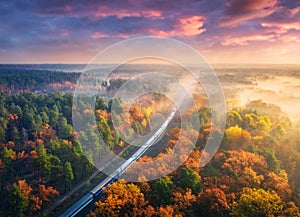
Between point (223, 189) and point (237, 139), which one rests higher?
point (237, 139)

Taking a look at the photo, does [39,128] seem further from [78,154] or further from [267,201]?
[267,201]

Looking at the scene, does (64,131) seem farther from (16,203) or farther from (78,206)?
(16,203)

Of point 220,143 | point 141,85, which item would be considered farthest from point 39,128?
point 141,85

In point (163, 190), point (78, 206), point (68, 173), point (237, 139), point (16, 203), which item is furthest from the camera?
point (237, 139)

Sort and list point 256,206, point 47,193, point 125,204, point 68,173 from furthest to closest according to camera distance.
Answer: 1. point 68,173
2. point 47,193
3. point 125,204
4. point 256,206

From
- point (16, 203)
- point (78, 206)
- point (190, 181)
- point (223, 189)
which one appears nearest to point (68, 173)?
point (78, 206)

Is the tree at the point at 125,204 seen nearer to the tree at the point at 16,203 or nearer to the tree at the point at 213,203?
the tree at the point at 213,203
